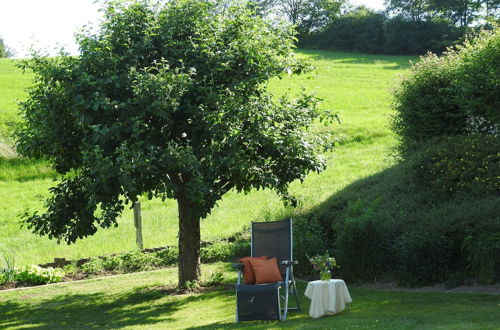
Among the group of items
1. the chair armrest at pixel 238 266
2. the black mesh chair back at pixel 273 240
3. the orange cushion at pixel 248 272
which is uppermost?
the black mesh chair back at pixel 273 240

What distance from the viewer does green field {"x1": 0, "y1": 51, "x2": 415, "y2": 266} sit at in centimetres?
1470

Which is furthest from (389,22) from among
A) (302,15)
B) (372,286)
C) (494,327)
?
(494,327)

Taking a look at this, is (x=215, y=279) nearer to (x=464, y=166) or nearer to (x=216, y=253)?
(x=216, y=253)

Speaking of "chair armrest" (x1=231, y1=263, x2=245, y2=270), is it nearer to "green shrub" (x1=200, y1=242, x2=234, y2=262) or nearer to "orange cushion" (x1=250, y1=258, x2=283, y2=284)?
"orange cushion" (x1=250, y1=258, x2=283, y2=284)

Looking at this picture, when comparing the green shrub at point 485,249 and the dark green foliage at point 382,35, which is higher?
the dark green foliage at point 382,35

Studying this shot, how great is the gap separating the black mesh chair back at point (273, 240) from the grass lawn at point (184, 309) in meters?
0.79

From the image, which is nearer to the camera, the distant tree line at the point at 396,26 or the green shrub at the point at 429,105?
the green shrub at the point at 429,105

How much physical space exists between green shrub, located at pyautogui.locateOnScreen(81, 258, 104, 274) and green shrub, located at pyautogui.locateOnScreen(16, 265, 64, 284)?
2.08 feet

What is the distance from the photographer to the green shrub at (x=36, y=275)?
1184 centimetres

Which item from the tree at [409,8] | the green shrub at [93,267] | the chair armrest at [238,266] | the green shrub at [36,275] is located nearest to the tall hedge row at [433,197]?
the chair armrest at [238,266]

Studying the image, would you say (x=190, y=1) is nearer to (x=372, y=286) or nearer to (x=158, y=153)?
(x=158, y=153)

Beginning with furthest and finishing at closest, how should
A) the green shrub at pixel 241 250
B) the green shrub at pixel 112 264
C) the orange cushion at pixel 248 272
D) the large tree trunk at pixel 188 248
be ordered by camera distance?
the green shrub at pixel 241 250 < the green shrub at pixel 112 264 < the large tree trunk at pixel 188 248 < the orange cushion at pixel 248 272

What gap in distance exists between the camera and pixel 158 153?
9008mm

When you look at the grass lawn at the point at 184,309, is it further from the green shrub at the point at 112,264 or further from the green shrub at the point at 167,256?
the green shrub at the point at 167,256
